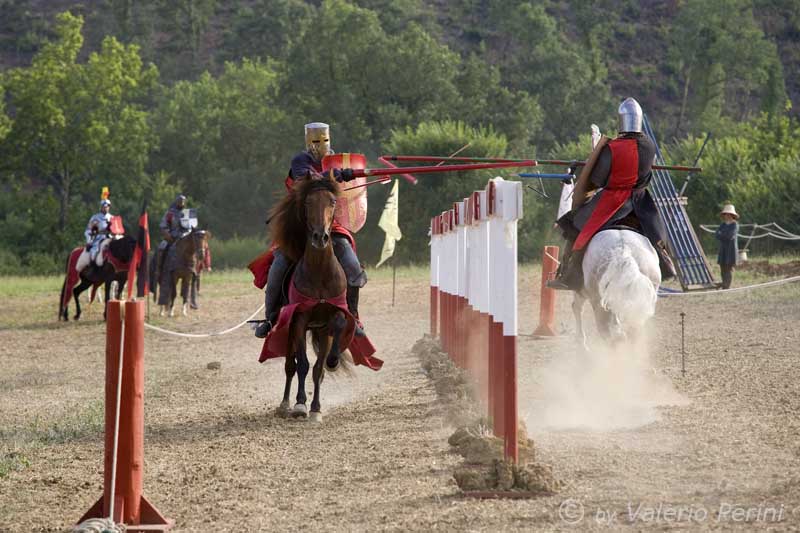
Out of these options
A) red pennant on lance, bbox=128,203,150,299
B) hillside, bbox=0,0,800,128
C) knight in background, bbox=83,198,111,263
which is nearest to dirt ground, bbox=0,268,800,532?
red pennant on lance, bbox=128,203,150,299

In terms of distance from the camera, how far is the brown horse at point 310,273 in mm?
9734

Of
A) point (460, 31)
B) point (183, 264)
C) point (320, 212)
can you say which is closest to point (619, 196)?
point (320, 212)

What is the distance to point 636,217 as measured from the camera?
10.4m

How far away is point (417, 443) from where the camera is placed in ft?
27.8

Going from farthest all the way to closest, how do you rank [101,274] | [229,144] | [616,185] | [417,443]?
[229,144] → [101,274] → [616,185] → [417,443]

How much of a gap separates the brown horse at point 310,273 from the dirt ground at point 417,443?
54cm

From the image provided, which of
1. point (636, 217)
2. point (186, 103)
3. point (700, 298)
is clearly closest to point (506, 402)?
point (636, 217)

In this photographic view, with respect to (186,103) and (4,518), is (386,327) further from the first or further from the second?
(186,103)

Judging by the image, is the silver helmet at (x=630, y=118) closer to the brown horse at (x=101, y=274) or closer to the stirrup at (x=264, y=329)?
the stirrup at (x=264, y=329)

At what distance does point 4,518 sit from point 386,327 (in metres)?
14.3

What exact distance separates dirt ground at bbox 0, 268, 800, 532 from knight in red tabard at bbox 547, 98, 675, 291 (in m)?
0.90

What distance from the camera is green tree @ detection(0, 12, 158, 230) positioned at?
62188mm

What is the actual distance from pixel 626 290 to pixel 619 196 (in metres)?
1.20

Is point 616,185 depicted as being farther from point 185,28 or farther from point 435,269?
point 185,28
